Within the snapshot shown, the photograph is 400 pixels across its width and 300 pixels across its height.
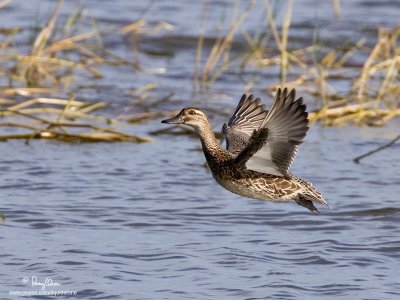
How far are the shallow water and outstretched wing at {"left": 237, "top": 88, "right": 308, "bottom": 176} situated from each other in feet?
2.64

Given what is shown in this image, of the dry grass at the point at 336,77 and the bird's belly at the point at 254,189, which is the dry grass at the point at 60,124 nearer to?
the dry grass at the point at 336,77


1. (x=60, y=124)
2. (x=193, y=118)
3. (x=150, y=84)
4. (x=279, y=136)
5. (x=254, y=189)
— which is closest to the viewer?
(x=279, y=136)

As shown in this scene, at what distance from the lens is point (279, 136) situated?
6160mm

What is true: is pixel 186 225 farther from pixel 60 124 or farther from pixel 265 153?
pixel 60 124

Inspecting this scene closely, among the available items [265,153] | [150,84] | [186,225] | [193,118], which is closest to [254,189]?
[265,153]

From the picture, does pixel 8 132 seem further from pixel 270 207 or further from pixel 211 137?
pixel 211 137

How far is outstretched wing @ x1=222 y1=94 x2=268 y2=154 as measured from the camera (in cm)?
725

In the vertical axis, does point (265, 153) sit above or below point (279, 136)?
below

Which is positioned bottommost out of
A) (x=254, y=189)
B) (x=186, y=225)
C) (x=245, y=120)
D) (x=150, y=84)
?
(x=186, y=225)

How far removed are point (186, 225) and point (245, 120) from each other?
1079 millimetres

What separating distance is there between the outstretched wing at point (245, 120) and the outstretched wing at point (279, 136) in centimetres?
87

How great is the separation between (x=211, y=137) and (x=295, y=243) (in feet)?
3.82

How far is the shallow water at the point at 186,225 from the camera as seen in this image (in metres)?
6.69

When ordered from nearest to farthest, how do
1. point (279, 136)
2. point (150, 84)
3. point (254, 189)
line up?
point (279, 136), point (254, 189), point (150, 84)
